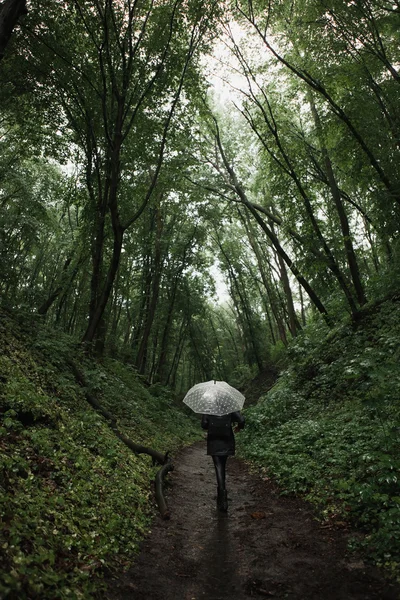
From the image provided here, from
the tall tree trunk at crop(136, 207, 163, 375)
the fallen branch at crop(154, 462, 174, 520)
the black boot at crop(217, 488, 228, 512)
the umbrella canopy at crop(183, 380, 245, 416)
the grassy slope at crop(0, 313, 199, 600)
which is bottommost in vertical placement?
the black boot at crop(217, 488, 228, 512)

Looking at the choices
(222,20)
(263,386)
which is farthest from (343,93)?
(263,386)

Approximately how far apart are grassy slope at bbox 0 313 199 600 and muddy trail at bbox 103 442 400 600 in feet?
1.04

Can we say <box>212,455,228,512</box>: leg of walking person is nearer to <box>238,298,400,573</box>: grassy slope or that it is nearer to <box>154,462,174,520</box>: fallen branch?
<box>154,462,174,520</box>: fallen branch

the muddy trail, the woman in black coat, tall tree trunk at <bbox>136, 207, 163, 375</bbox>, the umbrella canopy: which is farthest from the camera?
tall tree trunk at <bbox>136, 207, 163, 375</bbox>

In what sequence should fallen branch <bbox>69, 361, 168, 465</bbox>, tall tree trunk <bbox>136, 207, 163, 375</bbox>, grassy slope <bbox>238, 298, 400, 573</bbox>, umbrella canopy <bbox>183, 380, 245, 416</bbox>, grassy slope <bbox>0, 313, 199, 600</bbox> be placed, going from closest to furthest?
grassy slope <bbox>0, 313, 199, 600</bbox>, grassy slope <bbox>238, 298, 400, 573</bbox>, umbrella canopy <bbox>183, 380, 245, 416</bbox>, fallen branch <bbox>69, 361, 168, 465</bbox>, tall tree trunk <bbox>136, 207, 163, 375</bbox>

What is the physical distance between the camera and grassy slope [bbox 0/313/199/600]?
2.42 meters

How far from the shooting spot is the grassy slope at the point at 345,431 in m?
3.64

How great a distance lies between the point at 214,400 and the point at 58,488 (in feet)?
8.15

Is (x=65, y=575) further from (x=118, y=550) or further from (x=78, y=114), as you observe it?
(x=78, y=114)

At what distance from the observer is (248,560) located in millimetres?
3547

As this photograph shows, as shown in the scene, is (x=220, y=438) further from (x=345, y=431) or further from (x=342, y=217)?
(x=342, y=217)

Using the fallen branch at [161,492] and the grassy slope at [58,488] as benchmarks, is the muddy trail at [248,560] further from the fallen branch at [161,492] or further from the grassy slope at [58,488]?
the grassy slope at [58,488]

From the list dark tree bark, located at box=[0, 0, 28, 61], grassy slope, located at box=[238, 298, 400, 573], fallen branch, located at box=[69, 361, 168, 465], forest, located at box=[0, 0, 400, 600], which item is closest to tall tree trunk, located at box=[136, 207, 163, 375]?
forest, located at box=[0, 0, 400, 600]

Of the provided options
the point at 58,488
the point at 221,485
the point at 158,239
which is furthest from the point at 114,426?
the point at 158,239
